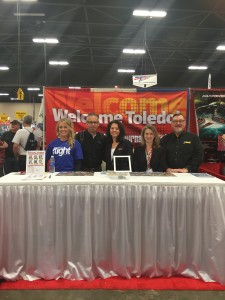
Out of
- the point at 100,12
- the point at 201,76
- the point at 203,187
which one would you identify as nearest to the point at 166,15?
the point at 100,12

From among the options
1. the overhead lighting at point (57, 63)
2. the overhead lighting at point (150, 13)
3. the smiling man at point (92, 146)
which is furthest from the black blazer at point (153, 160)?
the overhead lighting at point (57, 63)

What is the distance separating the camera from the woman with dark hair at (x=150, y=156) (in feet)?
9.80

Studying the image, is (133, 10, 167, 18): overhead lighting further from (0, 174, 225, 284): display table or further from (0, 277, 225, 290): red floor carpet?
(0, 277, 225, 290): red floor carpet

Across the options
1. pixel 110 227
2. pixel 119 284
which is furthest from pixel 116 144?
pixel 119 284

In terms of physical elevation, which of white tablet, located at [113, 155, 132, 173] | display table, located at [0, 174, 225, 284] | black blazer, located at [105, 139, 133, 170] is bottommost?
display table, located at [0, 174, 225, 284]

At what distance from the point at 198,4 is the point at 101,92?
358 centimetres

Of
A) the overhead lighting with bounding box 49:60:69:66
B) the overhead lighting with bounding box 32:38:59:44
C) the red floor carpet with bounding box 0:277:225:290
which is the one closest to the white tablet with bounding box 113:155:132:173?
the red floor carpet with bounding box 0:277:225:290

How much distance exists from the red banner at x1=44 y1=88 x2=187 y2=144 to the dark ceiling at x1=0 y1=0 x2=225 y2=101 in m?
2.85

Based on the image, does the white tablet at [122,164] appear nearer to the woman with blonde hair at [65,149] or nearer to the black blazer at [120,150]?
the black blazer at [120,150]

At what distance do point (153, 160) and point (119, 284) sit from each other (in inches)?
48.6

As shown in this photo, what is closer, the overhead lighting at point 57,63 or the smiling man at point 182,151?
the smiling man at point 182,151

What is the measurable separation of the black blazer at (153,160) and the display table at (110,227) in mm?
555

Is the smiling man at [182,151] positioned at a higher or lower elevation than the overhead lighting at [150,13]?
lower

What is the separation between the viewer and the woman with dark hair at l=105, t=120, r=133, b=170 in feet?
10.1
